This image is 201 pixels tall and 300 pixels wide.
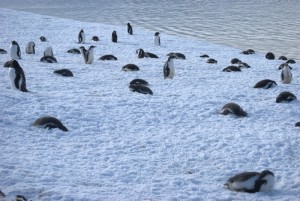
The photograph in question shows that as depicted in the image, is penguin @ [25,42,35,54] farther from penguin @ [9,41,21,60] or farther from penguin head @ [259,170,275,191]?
penguin head @ [259,170,275,191]

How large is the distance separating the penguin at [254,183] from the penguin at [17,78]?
679 cm

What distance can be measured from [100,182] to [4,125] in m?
3.05

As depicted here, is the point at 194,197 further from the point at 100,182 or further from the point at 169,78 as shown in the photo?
the point at 169,78

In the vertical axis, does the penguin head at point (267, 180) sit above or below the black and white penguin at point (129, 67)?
below

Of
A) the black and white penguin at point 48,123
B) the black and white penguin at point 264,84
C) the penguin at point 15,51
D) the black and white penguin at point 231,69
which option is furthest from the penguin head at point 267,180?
the penguin at point 15,51

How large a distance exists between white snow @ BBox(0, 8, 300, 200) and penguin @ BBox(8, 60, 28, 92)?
341mm

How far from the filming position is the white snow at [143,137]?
583 centimetres

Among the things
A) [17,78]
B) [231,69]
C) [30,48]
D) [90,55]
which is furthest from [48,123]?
[30,48]

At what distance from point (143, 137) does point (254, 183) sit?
2786mm

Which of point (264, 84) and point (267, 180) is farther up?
point (264, 84)

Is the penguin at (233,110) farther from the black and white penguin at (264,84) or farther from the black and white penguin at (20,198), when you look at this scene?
the black and white penguin at (20,198)

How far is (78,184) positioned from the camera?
5.76m

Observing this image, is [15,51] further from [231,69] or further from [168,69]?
[231,69]

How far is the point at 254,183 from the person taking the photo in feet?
19.2
